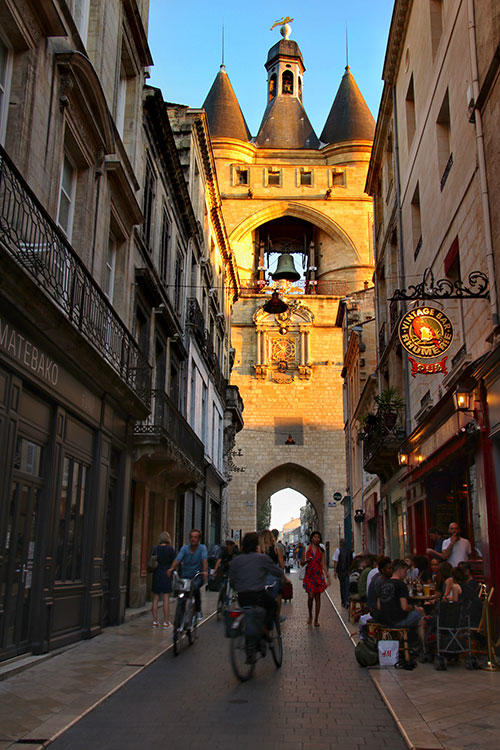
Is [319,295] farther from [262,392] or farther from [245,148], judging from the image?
[245,148]

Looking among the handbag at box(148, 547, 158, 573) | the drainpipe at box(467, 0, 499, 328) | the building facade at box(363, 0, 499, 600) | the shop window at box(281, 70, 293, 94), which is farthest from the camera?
the shop window at box(281, 70, 293, 94)

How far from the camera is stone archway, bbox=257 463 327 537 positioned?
150 ft

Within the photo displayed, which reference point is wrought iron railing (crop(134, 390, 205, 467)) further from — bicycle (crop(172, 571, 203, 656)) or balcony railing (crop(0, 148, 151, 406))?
bicycle (crop(172, 571, 203, 656))

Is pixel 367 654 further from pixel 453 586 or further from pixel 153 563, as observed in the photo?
pixel 153 563

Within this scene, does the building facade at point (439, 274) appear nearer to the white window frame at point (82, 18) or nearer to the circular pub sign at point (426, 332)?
the circular pub sign at point (426, 332)

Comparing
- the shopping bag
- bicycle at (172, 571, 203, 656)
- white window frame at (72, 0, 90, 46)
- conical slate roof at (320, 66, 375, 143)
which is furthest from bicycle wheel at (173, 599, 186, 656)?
conical slate roof at (320, 66, 375, 143)

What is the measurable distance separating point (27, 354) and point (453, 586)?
5.46 meters

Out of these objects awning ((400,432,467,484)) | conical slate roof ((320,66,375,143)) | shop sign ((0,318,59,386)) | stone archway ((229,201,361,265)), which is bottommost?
awning ((400,432,467,484))

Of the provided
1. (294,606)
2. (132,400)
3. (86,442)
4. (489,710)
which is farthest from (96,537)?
(294,606)

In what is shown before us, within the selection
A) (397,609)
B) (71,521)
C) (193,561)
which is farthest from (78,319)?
(397,609)

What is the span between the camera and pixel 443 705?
20.1ft

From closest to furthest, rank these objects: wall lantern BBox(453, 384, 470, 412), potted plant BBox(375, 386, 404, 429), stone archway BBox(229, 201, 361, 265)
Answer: wall lantern BBox(453, 384, 470, 412)
potted plant BBox(375, 386, 404, 429)
stone archway BBox(229, 201, 361, 265)

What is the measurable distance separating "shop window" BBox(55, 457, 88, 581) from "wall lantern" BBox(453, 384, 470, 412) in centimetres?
543

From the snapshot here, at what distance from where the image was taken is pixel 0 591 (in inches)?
292
